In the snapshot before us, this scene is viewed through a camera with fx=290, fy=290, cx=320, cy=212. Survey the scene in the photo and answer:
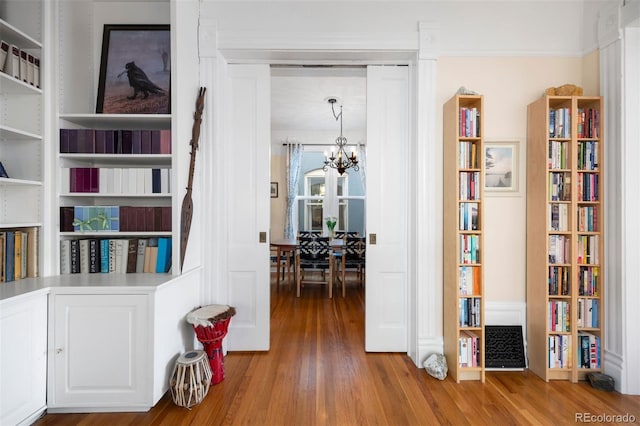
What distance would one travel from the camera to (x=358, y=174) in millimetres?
6223

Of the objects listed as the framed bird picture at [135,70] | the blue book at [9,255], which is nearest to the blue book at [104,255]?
the blue book at [9,255]

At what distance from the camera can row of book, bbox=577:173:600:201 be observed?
2209 millimetres

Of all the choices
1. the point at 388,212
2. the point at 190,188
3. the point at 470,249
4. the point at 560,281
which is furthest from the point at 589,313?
the point at 190,188

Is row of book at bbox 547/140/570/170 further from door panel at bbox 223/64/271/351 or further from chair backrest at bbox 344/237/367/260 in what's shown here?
chair backrest at bbox 344/237/367/260

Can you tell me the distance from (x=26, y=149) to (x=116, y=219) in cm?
74

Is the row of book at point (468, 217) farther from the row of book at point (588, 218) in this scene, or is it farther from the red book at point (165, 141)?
the red book at point (165, 141)

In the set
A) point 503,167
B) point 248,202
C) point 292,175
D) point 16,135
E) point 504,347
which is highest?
point 292,175

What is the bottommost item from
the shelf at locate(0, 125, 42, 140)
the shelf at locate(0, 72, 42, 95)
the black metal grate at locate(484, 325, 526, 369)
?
the black metal grate at locate(484, 325, 526, 369)

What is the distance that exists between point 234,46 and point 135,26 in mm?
765

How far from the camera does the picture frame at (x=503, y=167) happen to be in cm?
242

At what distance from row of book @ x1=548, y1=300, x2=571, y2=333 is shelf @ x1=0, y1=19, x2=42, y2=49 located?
420 centimetres

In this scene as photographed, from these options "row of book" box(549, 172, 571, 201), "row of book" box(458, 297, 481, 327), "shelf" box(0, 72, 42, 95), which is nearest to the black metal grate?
"row of book" box(458, 297, 481, 327)

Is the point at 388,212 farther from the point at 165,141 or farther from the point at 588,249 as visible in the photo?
the point at 165,141

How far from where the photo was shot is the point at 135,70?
2.27 m
